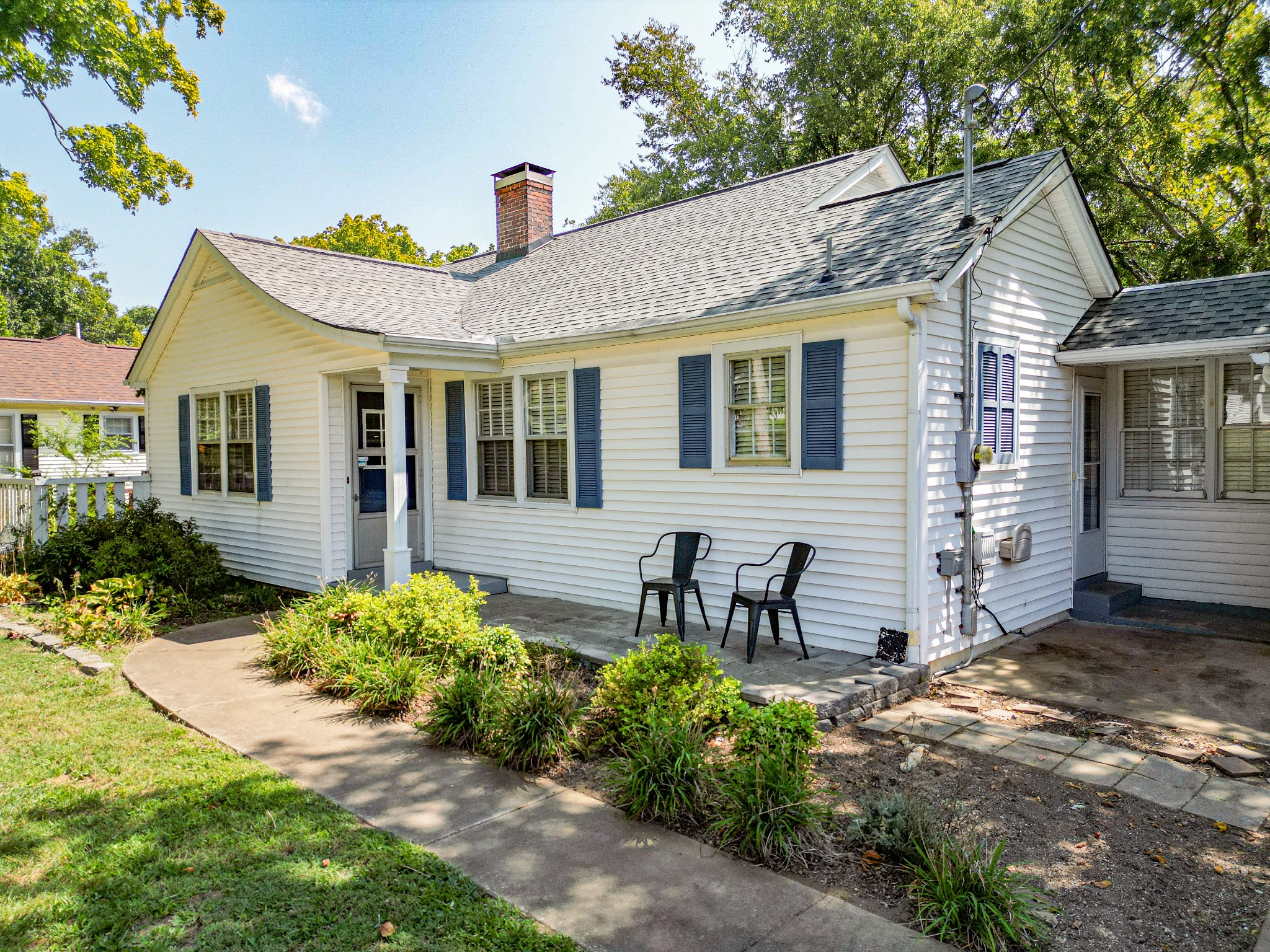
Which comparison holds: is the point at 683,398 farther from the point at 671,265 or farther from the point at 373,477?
the point at 373,477

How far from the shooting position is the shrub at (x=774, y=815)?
349 cm

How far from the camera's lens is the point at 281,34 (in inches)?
516

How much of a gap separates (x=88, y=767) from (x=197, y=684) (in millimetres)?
1657

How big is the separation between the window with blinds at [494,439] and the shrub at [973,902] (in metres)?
6.87

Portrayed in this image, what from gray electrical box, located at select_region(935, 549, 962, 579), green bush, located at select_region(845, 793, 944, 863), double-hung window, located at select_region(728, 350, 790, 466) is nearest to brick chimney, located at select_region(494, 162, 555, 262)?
double-hung window, located at select_region(728, 350, 790, 466)

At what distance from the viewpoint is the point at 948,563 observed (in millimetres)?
6281

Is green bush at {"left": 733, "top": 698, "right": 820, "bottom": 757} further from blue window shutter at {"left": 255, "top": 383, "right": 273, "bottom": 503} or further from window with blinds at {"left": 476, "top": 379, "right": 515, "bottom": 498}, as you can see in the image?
blue window shutter at {"left": 255, "top": 383, "right": 273, "bottom": 503}

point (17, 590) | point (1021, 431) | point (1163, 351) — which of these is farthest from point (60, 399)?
point (1163, 351)

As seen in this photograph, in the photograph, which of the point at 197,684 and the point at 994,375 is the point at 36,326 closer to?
the point at 197,684

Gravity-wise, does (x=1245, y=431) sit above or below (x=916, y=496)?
above

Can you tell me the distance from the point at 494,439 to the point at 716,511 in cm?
326

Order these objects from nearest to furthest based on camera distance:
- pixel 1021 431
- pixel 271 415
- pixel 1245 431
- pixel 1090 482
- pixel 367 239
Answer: pixel 1021 431
pixel 1245 431
pixel 1090 482
pixel 271 415
pixel 367 239

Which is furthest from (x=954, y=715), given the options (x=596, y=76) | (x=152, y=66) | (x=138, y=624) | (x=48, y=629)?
(x=596, y=76)

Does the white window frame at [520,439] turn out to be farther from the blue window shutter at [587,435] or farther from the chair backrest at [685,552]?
the chair backrest at [685,552]
